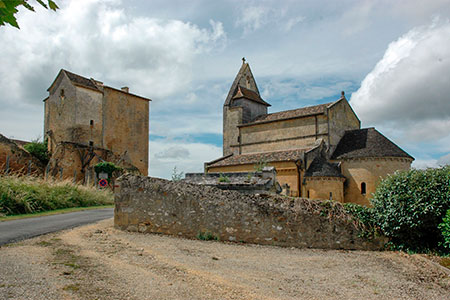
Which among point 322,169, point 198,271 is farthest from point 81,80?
point 198,271

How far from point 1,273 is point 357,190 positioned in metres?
24.9

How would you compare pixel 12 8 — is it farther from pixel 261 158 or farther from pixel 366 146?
pixel 366 146

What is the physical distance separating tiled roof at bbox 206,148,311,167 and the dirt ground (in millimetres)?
17821

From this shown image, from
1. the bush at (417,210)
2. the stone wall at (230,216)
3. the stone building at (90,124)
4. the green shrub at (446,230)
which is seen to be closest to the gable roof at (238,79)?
the stone building at (90,124)

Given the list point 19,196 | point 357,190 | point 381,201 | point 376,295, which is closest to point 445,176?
point 381,201

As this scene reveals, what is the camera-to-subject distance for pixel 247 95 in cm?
3656

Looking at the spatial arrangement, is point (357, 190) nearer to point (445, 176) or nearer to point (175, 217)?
point (445, 176)

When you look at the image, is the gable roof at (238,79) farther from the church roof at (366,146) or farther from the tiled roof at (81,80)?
the tiled roof at (81,80)

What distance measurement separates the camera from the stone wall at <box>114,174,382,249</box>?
895 centimetres

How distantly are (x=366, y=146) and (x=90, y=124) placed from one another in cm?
2635

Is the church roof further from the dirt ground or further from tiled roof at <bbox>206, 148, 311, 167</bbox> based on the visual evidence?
the dirt ground

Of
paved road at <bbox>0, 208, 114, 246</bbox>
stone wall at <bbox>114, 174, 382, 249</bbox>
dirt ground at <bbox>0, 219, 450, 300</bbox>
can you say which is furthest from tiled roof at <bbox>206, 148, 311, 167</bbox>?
dirt ground at <bbox>0, 219, 450, 300</bbox>

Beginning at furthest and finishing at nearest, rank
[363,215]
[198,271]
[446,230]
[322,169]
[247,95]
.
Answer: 1. [247,95]
2. [322,169]
3. [363,215]
4. [446,230]
5. [198,271]

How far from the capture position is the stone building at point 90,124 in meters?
31.1
